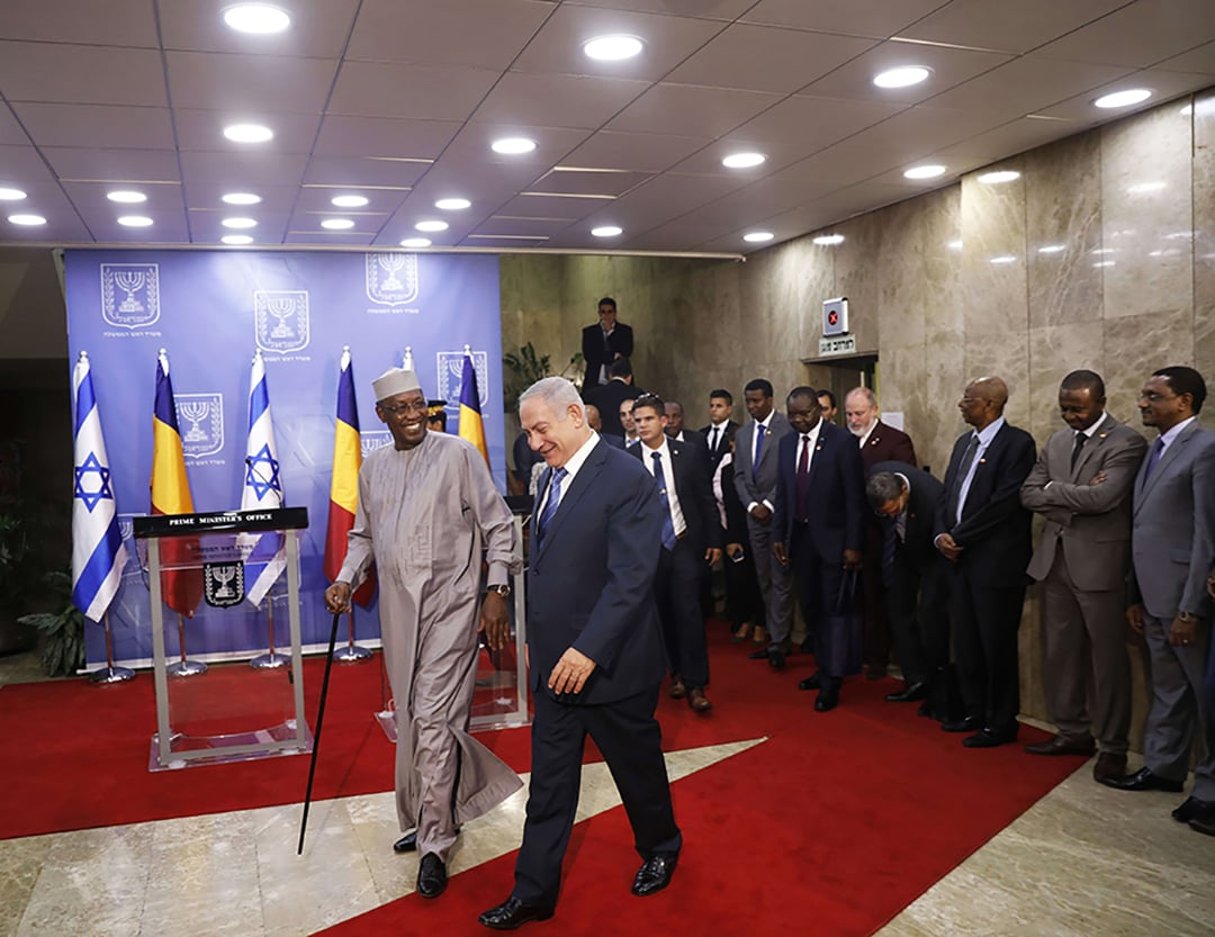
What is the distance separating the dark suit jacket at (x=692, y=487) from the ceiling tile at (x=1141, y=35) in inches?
105

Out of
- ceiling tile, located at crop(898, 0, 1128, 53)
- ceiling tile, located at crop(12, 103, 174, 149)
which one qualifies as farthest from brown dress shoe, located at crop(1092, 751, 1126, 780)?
ceiling tile, located at crop(12, 103, 174, 149)

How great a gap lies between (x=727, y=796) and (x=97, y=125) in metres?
4.18

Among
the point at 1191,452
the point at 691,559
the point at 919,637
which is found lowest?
the point at 919,637

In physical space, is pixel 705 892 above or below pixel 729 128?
below

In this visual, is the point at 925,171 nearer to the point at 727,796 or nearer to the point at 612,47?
the point at 612,47

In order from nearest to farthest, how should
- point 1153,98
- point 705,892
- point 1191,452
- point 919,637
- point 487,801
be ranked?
point 705,892 → point 487,801 → point 1191,452 → point 1153,98 → point 919,637

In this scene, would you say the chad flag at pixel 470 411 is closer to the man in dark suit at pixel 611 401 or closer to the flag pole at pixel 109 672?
the man in dark suit at pixel 611 401

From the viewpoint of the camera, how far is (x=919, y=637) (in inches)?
243

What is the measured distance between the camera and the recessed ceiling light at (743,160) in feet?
18.9

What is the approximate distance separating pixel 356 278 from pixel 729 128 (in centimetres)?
402

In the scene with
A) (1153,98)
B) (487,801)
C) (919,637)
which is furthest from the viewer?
(919,637)

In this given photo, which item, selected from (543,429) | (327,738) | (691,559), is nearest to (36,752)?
(327,738)

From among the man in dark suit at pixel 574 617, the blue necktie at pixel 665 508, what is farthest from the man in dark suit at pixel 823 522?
the man in dark suit at pixel 574 617

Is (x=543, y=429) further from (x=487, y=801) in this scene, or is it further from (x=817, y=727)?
(x=817, y=727)
